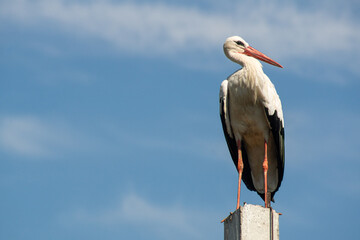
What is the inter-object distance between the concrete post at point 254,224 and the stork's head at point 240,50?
3.92 m

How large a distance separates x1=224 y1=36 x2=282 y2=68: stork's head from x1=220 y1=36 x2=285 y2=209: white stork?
0.02m

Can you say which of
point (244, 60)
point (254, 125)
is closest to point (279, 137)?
point (254, 125)

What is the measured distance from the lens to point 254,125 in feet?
36.7

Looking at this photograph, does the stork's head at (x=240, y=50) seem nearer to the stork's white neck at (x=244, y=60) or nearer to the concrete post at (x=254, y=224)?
the stork's white neck at (x=244, y=60)

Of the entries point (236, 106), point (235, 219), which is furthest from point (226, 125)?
point (235, 219)

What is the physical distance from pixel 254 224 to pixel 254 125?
3.11 m

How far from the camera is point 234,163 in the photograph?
11578mm

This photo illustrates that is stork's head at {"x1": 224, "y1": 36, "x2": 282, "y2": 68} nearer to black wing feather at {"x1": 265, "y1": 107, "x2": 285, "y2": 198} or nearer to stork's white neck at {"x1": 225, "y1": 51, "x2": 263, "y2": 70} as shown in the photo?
stork's white neck at {"x1": 225, "y1": 51, "x2": 263, "y2": 70}

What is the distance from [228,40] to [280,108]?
164 centimetres

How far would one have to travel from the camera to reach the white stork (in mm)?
11047

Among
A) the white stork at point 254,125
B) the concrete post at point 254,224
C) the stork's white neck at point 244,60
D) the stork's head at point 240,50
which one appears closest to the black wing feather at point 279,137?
the white stork at point 254,125

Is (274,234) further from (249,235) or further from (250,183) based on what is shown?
(250,183)

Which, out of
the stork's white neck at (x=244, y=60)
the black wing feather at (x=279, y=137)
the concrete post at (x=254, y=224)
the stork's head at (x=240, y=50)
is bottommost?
the concrete post at (x=254, y=224)

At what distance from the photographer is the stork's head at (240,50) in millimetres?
11820
